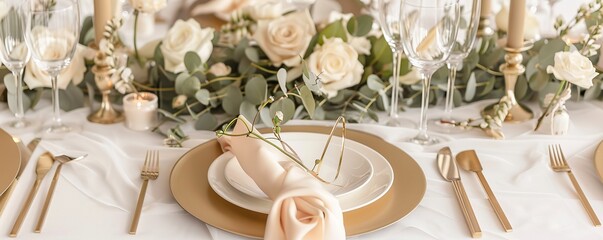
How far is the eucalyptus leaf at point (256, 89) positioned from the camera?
1367 millimetres

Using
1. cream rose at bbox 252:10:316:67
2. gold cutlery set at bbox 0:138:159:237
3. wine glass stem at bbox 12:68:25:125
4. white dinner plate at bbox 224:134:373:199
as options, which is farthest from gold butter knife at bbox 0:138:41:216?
cream rose at bbox 252:10:316:67

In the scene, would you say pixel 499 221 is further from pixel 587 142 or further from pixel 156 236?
pixel 156 236

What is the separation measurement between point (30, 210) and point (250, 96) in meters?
0.44

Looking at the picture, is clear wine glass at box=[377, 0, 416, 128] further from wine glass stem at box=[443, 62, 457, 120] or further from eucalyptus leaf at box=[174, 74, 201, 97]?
eucalyptus leaf at box=[174, 74, 201, 97]

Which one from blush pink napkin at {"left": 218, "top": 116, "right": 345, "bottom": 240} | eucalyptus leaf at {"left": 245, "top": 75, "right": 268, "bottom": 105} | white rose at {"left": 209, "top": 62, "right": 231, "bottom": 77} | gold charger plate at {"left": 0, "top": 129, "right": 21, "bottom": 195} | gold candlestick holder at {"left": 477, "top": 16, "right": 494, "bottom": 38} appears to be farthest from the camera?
gold candlestick holder at {"left": 477, "top": 16, "right": 494, "bottom": 38}

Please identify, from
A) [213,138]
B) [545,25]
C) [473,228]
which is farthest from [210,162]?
[545,25]

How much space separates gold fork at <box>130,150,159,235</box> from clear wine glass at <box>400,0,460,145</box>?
1.43 ft

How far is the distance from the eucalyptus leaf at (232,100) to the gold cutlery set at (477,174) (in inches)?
14.4

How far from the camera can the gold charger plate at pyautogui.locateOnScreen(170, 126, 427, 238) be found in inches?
40.6

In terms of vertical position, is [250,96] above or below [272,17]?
below

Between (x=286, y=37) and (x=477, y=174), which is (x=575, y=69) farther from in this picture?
(x=286, y=37)

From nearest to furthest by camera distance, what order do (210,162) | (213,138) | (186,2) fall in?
(210,162)
(213,138)
(186,2)

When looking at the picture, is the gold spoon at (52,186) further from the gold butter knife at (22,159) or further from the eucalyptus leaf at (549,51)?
the eucalyptus leaf at (549,51)

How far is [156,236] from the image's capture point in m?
1.04
